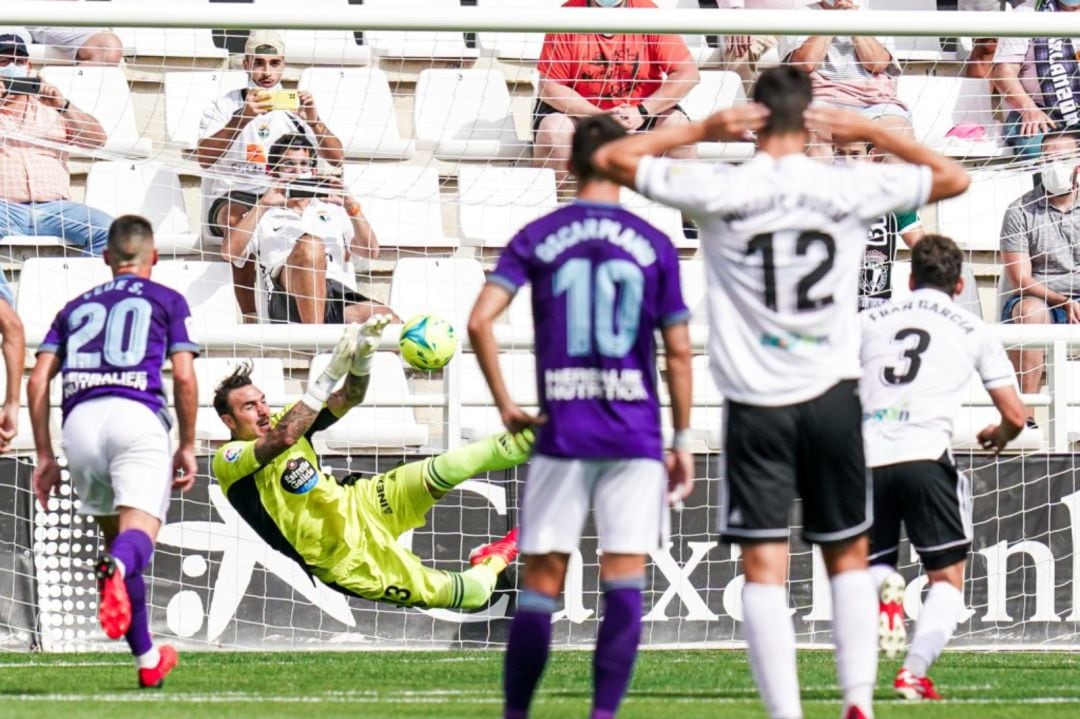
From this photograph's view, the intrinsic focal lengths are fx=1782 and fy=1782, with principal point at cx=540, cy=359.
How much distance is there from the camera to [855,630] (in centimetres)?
524

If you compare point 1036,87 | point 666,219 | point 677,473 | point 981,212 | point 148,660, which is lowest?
point 148,660

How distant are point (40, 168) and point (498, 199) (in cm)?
281

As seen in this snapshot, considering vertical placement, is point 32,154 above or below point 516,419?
above

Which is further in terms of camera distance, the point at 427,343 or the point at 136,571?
the point at 427,343

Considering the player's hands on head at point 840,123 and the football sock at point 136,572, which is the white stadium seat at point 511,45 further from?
the player's hands on head at point 840,123

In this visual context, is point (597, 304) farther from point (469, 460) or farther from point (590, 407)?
point (469, 460)

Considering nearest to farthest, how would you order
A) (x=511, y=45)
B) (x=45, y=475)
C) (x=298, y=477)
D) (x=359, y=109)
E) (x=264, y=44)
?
1. (x=45, y=475)
2. (x=298, y=477)
3. (x=264, y=44)
4. (x=359, y=109)
5. (x=511, y=45)

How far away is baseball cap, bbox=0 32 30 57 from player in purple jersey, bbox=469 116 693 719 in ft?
22.3

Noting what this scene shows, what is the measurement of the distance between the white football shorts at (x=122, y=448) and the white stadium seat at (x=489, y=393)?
3.70 m

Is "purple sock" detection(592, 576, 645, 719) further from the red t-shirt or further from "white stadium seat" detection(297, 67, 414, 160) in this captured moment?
the red t-shirt

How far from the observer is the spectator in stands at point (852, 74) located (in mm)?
11656

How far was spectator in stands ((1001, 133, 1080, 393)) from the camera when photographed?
1137cm

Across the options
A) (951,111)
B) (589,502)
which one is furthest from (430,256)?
(589,502)

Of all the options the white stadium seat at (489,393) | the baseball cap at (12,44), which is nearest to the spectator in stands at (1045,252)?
the white stadium seat at (489,393)
